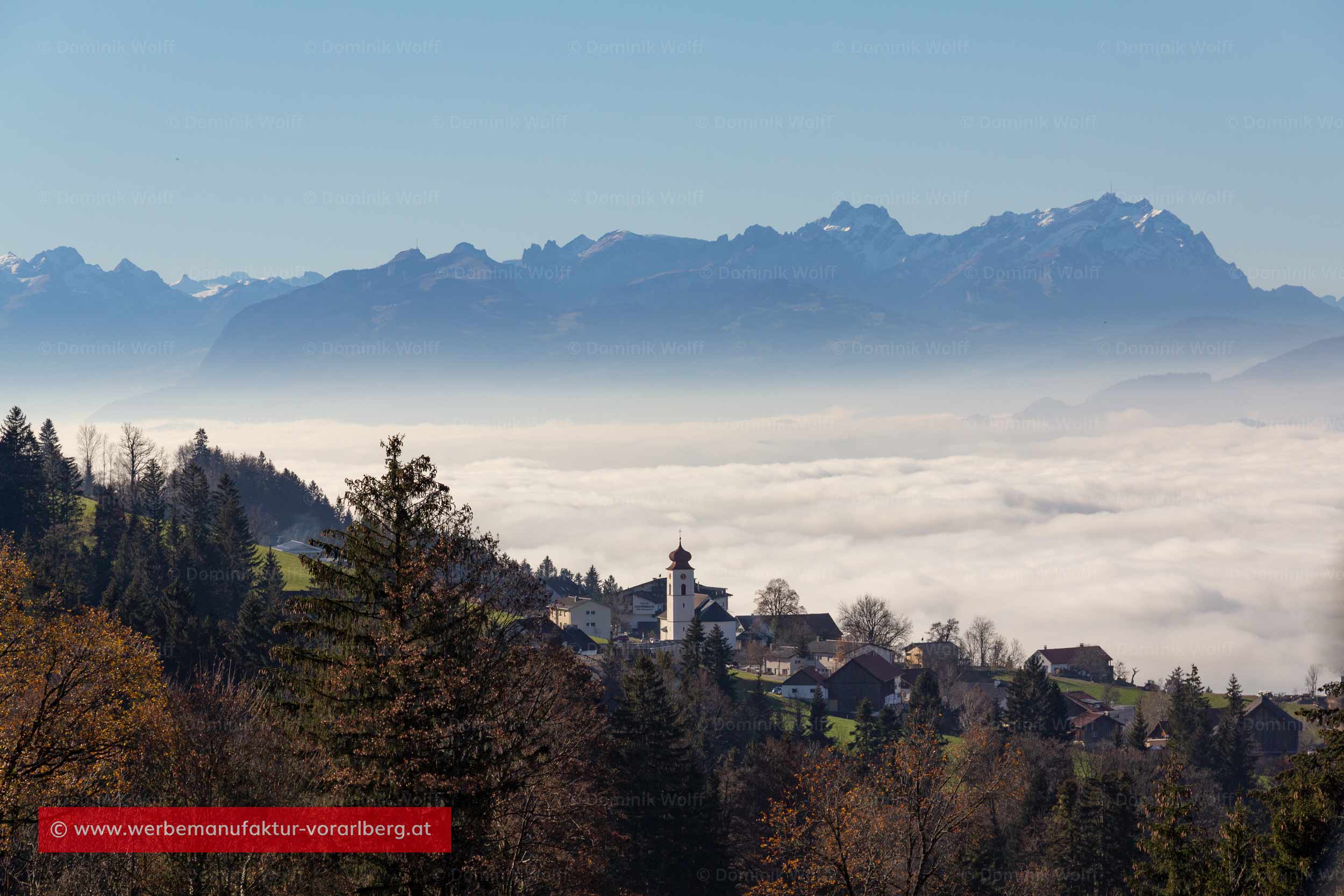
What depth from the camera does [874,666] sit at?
5408 inches

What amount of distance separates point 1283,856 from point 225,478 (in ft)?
316

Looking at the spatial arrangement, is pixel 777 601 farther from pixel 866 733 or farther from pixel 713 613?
pixel 866 733

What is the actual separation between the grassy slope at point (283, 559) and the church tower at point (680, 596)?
168 feet

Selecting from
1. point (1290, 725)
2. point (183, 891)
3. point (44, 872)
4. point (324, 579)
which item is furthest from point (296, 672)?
point (1290, 725)

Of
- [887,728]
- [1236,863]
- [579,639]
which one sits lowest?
[887,728]

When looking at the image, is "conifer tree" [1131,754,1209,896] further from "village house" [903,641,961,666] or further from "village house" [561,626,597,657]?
"village house" [903,641,961,666]

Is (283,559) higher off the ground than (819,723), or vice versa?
(283,559)

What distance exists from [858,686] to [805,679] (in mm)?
6009

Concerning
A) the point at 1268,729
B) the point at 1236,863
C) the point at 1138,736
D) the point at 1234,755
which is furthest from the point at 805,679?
the point at 1236,863

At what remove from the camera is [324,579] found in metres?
26.7

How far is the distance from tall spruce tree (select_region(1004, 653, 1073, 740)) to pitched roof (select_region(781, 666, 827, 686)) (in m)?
27.0

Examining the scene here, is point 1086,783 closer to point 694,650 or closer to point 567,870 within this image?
point 567,870

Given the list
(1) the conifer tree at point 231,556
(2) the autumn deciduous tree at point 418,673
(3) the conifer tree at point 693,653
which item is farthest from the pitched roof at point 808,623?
(2) the autumn deciduous tree at point 418,673

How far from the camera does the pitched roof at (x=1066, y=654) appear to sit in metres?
184
